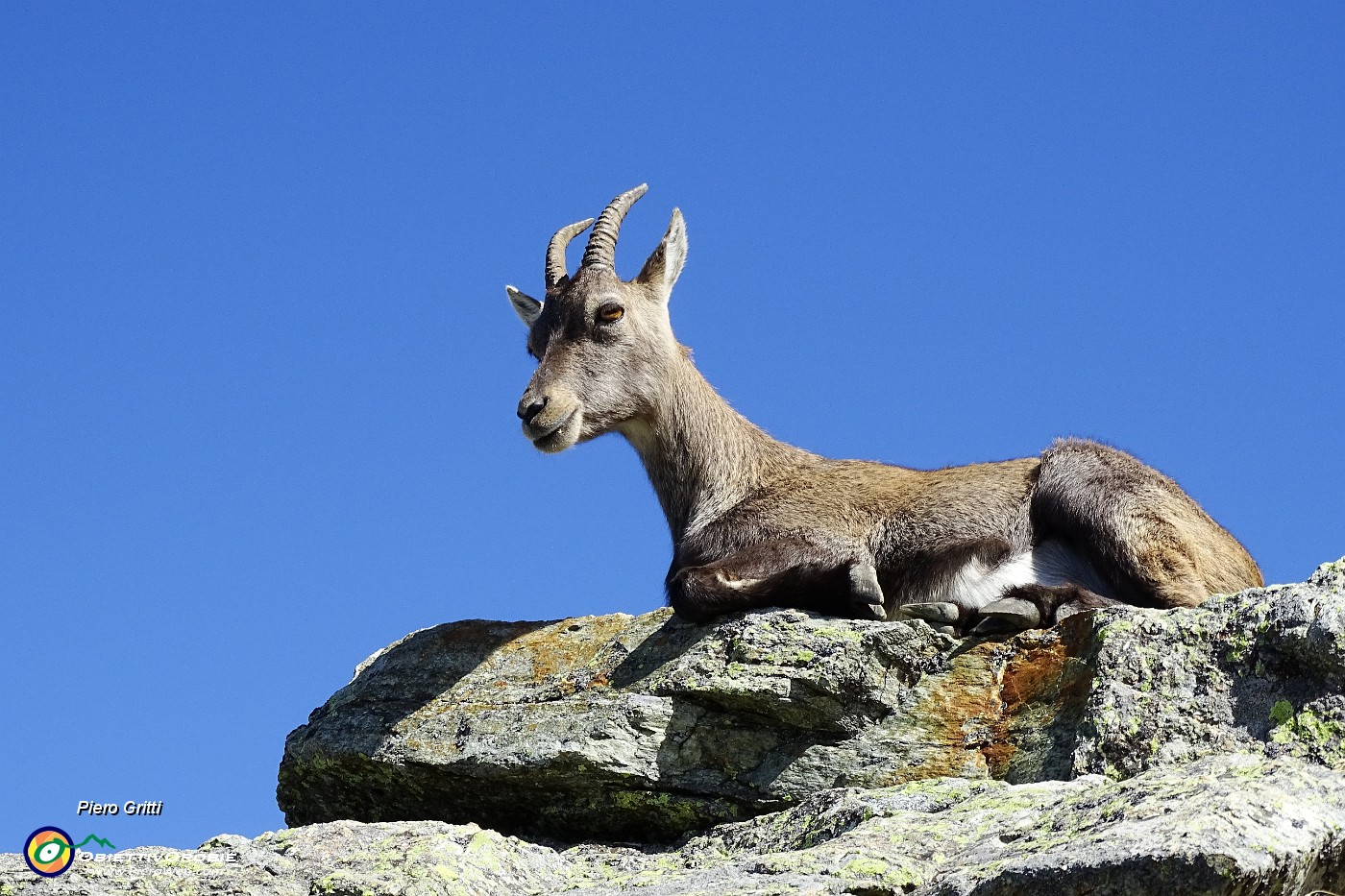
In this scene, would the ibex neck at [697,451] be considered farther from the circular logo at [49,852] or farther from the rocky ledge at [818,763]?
the circular logo at [49,852]

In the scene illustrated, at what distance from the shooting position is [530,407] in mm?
10547

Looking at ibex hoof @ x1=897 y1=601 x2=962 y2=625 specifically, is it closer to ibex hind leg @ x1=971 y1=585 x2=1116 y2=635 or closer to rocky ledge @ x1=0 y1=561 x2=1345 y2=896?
ibex hind leg @ x1=971 y1=585 x2=1116 y2=635

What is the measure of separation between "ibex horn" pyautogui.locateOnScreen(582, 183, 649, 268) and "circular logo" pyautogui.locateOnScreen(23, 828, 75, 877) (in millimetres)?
6624

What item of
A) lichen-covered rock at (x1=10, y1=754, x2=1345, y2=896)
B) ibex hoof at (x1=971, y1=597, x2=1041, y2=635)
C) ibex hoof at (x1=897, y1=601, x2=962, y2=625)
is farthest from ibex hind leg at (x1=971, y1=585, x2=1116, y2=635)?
lichen-covered rock at (x1=10, y1=754, x2=1345, y2=896)

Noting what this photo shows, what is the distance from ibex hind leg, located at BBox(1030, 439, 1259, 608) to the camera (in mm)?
8930

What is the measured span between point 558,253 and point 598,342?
112cm

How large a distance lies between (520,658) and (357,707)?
1.05m

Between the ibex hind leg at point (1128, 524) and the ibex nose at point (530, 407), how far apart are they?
345cm

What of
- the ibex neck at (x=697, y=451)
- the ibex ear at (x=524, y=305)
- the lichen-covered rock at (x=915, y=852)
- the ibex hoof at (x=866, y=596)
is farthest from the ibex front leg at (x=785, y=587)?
the ibex ear at (x=524, y=305)

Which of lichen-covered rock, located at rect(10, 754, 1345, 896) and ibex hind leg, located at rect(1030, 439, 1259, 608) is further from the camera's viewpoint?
ibex hind leg, located at rect(1030, 439, 1259, 608)

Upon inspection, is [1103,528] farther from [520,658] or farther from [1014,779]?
[520,658]

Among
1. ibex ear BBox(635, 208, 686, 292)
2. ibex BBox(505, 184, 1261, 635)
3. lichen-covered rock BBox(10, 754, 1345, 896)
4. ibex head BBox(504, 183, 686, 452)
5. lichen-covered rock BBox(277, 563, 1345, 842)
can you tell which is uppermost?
ibex ear BBox(635, 208, 686, 292)

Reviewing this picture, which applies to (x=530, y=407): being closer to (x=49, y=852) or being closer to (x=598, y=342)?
(x=598, y=342)

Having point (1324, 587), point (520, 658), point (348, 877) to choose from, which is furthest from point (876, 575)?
point (348, 877)
